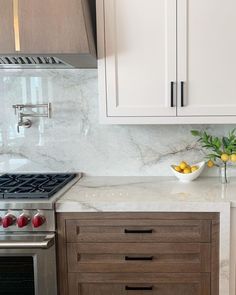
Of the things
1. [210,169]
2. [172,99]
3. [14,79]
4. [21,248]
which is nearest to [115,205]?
[21,248]

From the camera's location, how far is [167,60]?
1718mm

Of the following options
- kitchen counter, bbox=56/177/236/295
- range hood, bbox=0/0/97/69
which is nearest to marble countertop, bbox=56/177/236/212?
kitchen counter, bbox=56/177/236/295

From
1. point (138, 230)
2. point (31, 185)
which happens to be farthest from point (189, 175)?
point (31, 185)

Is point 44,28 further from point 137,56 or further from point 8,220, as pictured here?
point 8,220

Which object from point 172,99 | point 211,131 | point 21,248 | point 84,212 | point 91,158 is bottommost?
point 21,248

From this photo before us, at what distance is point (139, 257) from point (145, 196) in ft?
0.89

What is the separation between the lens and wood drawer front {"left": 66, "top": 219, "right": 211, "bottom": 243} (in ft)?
4.98

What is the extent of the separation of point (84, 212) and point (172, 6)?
107 centimetres

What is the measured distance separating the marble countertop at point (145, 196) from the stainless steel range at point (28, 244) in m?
0.09

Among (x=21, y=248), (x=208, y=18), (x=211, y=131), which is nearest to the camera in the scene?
(x=21, y=248)

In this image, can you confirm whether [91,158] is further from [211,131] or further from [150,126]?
[211,131]

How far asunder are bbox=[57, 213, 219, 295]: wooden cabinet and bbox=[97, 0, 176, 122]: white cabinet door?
0.56 meters

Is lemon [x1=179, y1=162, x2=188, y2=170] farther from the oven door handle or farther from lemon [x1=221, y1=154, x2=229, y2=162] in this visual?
the oven door handle

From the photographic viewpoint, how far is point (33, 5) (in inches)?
60.0
